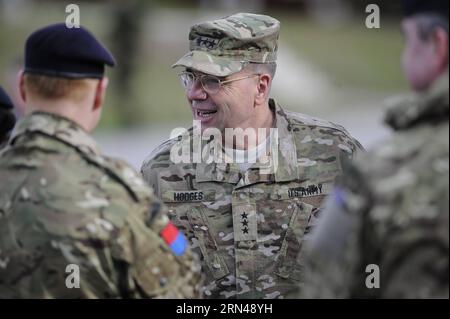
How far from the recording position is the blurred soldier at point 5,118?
14.9ft

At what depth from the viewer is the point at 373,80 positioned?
26844 mm

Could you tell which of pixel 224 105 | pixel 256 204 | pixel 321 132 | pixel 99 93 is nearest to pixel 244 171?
pixel 256 204

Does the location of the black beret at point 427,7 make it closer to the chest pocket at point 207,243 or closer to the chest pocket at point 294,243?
the chest pocket at point 294,243

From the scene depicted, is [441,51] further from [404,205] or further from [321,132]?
[321,132]

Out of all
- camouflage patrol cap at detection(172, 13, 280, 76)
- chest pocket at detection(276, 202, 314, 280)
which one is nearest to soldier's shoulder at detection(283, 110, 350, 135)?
camouflage patrol cap at detection(172, 13, 280, 76)

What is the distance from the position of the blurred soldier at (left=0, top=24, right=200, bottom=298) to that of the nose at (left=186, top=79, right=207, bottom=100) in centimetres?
120

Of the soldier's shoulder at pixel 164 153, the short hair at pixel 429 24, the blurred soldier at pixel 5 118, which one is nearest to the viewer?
the short hair at pixel 429 24

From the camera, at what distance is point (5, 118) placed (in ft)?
14.9

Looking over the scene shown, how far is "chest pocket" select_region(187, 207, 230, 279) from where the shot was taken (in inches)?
180

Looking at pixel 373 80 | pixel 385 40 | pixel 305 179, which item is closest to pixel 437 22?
pixel 305 179

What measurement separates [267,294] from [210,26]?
1.36 meters

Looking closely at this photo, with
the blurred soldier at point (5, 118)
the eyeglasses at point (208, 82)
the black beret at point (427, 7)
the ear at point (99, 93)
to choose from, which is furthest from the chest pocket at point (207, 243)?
the black beret at point (427, 7)

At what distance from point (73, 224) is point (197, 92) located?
1.55 metres

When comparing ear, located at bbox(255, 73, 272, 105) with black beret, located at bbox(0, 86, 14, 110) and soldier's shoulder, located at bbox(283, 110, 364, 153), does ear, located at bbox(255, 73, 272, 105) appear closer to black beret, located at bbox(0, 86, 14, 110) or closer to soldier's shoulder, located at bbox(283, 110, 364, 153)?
soldier's shoulder, located at bbox(283, 110, 364, 153)
